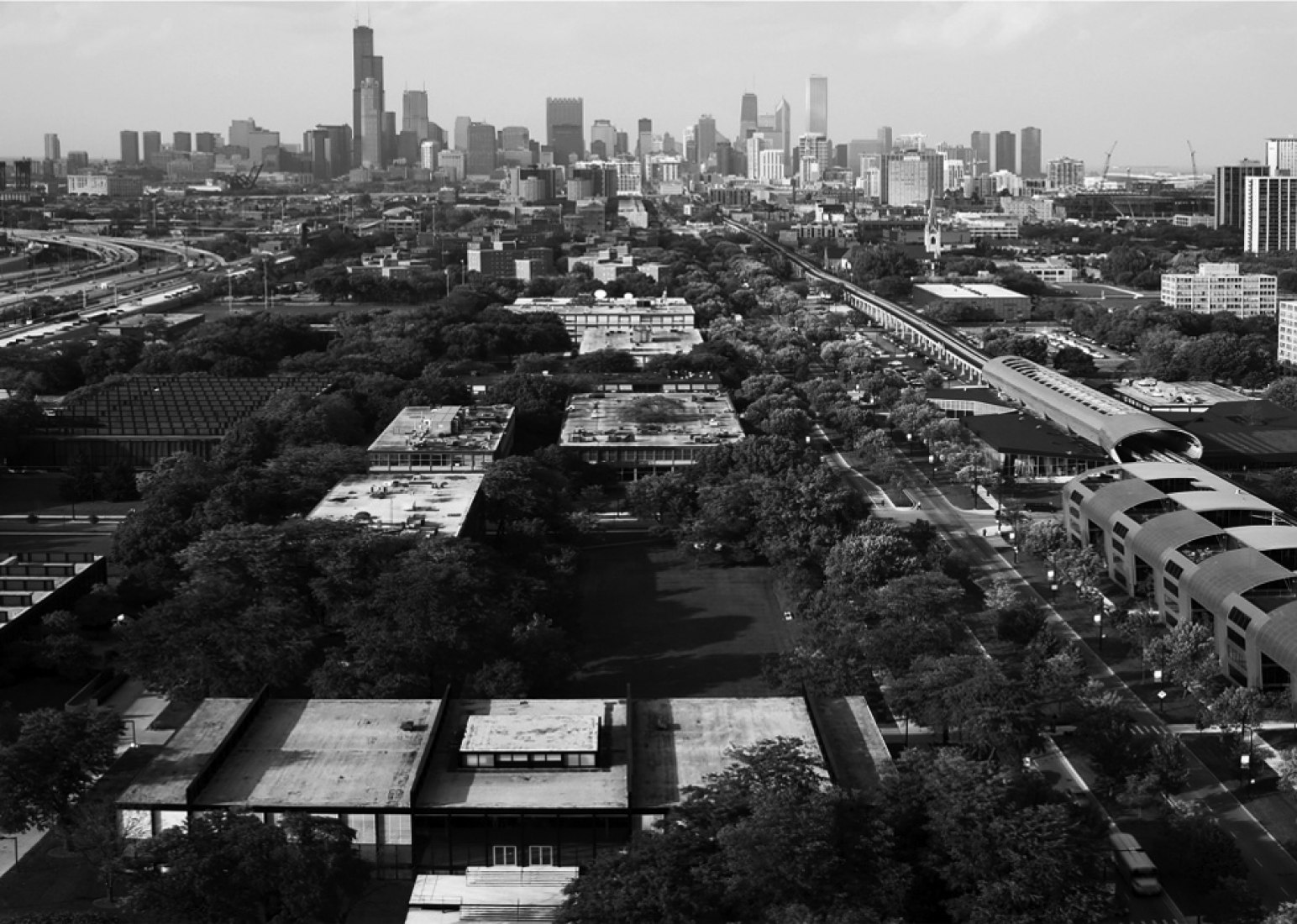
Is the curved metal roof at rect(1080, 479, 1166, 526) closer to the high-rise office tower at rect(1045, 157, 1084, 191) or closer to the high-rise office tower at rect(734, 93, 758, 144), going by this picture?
the high-rise office tower at rect(1045, 157, 1084, 191)

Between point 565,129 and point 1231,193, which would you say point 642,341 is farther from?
point 565,129

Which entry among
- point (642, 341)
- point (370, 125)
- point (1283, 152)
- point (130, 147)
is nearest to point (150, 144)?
point (130, 147)

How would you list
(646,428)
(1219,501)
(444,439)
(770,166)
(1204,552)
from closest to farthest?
(1204,552) → (1219,501) → (444,439) → (646,428) → (770,166)

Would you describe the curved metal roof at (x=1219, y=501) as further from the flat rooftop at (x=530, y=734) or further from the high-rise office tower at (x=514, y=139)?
the high-rise office tower at (x=514, y=139)

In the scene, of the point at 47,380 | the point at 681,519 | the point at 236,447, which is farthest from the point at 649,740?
the point at 47,380

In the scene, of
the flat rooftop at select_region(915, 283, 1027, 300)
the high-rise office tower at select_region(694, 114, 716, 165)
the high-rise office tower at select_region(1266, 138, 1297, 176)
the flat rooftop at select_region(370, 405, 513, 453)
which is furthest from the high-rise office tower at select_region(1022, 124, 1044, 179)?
the flat rooftop at select_region(370, 405, 513, 453)

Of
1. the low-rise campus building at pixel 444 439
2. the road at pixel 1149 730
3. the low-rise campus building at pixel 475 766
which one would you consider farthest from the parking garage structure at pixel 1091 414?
the low-rise campus building at pixel 475 766

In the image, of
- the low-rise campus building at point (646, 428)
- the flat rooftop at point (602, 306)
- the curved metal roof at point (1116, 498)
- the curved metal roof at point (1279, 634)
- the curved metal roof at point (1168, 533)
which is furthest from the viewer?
the flat rooftop at point (602, 306)
